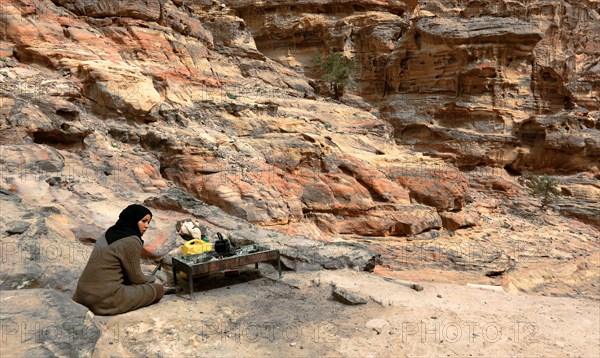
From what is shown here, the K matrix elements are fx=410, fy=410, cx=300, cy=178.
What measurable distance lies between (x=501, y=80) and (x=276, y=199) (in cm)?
2043

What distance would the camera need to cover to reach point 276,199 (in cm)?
1202

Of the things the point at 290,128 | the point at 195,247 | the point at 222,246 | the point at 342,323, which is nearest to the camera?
the point at 342,323

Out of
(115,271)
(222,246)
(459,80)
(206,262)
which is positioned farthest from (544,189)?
(115,271)

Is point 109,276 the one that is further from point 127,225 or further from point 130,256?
point 127,225

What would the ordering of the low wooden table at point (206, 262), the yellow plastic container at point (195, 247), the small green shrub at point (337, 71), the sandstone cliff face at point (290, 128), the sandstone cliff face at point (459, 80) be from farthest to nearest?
1. the small green shrub at point (337, 71)
2. the sandstone cliff face at point (459, 80)
3. the sandstone cliff face at point (290, 128)
4. the yellow plastic container at point (195, 247)
5. the low wooden table at point (206, 262)

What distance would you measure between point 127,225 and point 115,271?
0.47 m

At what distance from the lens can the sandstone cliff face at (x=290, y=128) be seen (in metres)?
10.4

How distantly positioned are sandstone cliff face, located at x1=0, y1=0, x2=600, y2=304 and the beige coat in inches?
32.1

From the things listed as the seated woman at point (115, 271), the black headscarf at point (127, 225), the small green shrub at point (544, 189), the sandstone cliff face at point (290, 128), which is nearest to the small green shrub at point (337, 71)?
the sandstone cliff face at point (290, 128)

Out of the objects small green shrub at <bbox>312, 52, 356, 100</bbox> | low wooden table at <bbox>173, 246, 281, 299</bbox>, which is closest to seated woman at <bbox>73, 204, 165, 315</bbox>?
low wooden table at <bbox>173, 246, 281, 299</bbox>

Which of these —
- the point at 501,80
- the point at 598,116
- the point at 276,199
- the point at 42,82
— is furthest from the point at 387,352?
the point at 598,116

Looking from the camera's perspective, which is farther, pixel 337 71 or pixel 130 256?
pixel 337 71

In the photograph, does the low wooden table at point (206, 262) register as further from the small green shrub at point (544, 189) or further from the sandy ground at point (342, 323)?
the small green shrub at point (544, 189)

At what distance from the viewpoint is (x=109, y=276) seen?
4062 millimetres
